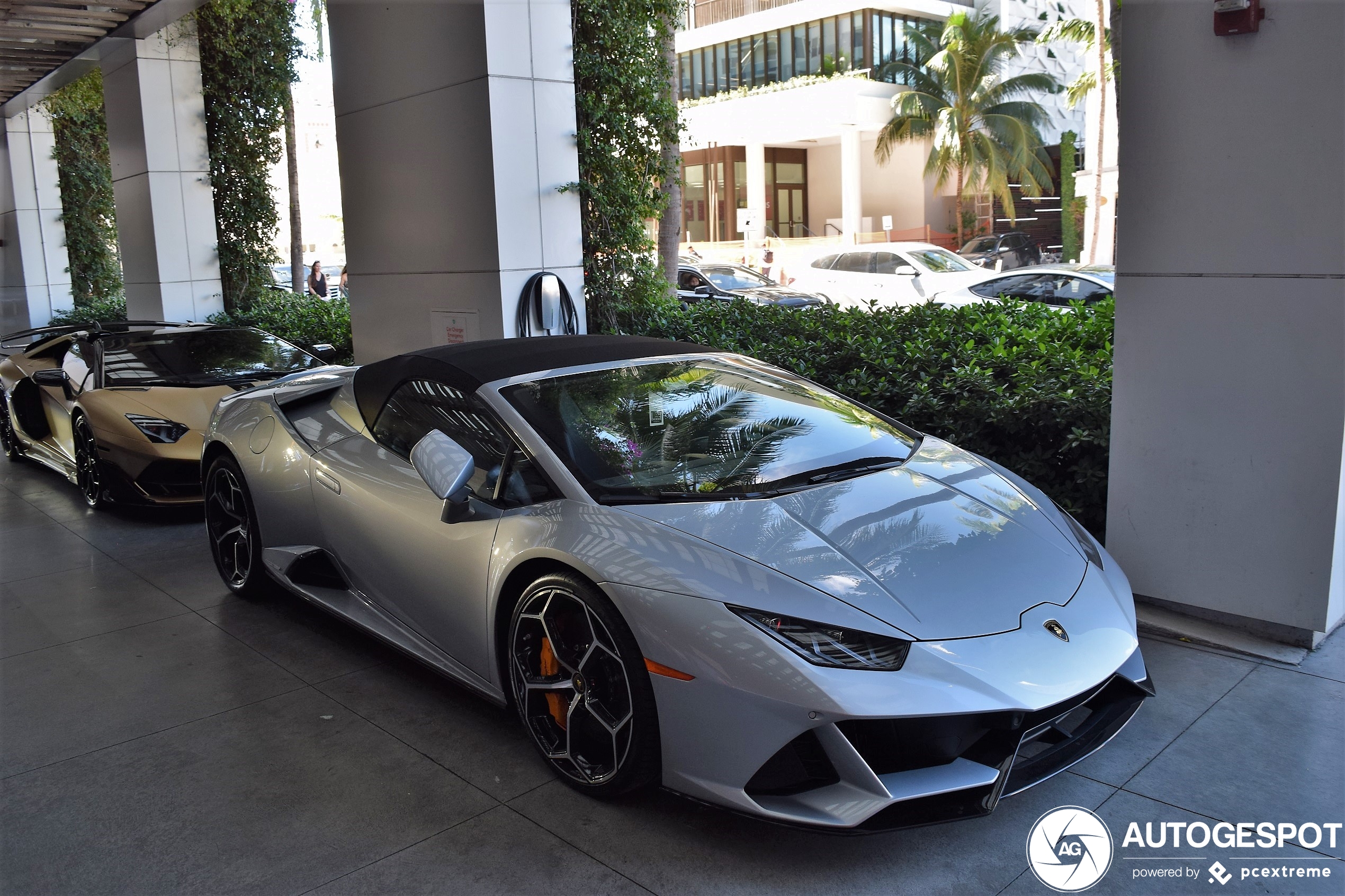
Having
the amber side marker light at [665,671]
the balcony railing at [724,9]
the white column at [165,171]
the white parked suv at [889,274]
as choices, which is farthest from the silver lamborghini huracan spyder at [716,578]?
the balcony railing at [724,9]

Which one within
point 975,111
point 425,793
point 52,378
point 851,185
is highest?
point 975,111

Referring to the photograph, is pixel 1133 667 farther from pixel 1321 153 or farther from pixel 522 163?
pixel 522 163

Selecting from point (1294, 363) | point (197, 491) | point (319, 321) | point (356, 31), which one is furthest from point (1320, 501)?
point (319, 321)

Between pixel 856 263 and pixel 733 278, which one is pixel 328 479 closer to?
Answer: pixel 733 278

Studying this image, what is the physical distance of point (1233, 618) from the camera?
4.19 m

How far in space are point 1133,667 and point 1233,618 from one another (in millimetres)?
1475

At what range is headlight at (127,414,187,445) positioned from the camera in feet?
21.2

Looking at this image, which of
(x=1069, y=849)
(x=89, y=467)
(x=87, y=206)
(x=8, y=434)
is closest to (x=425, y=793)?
(x=1069, y=849)

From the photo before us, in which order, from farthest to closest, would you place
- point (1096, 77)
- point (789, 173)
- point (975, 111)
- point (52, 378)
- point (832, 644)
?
point (789, 173) → point (975, 111) → point (1096, 77) → point (52, 378) → point (832, 644)

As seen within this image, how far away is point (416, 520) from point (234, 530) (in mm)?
1852

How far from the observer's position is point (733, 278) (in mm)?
21031

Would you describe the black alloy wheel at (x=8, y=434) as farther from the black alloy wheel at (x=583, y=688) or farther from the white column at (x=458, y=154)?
the black alloy wheel at (x=583, y=688)

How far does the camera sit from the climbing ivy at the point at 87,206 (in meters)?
21.1

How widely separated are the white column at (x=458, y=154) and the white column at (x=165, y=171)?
255 inches
